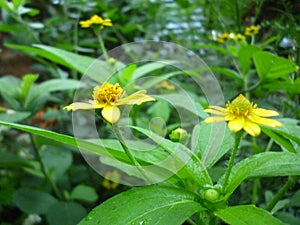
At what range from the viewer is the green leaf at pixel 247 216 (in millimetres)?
364

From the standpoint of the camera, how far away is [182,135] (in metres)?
0.45

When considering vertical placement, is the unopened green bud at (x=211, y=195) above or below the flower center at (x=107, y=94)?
below

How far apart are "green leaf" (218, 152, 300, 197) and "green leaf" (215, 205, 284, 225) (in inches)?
1.2

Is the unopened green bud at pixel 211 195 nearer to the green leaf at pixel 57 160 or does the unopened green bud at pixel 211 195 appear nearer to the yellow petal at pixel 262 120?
the yellow petal at pixel 262 120

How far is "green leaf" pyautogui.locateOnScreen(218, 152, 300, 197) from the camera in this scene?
41 cm

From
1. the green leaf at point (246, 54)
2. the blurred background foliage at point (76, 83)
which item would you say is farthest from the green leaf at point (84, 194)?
the green leaf at point (246, 54)

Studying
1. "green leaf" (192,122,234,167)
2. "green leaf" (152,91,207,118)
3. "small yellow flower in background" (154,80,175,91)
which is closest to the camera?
"green leaf" (192,122,234,167)

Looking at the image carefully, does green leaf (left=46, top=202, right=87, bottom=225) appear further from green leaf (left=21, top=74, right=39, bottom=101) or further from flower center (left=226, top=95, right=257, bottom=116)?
flower center (left=226, top=95, right=257, bottom=116)

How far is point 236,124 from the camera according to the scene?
36 centimetres

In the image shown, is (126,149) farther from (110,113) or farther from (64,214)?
(64,214)

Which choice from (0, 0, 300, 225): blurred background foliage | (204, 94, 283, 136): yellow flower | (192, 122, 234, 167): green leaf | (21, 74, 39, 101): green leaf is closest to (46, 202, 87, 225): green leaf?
(0, 0, 300, 225): blurred background foliage

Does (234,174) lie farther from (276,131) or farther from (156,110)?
(156,110)

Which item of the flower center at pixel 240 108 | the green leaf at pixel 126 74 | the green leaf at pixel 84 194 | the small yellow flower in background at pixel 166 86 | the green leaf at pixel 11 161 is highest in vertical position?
the flower center at pixel 240 108

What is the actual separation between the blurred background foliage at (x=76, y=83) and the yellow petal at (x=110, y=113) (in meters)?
0.22
